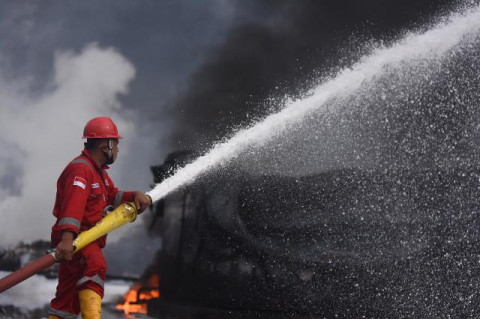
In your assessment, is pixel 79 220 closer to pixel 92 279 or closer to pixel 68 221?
pixel 68 221

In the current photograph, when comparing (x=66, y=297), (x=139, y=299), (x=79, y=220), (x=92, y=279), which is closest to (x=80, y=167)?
(x=79, y=220)

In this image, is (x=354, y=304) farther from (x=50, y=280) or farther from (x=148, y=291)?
(x=50, y=280)

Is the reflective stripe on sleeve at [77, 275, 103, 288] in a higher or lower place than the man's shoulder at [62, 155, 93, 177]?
lower

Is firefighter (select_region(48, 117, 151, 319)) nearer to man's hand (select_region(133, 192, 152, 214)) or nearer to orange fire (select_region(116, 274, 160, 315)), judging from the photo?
man's hand (select_region(133, 192, 152, 214))

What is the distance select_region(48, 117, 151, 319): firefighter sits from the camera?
12.4 ft

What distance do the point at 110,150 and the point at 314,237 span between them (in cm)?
948

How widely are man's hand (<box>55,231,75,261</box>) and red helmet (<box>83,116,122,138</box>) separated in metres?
0.86

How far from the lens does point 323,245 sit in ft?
40.6

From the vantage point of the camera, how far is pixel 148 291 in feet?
52.6

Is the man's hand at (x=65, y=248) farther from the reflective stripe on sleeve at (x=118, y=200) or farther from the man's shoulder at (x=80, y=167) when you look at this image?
the reflective stripe on sleeve at (x=118, y=200)

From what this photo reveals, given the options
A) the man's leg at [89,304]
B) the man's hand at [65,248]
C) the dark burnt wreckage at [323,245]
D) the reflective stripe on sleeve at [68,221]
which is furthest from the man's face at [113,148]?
the dark burnt wreckage at [323,245]

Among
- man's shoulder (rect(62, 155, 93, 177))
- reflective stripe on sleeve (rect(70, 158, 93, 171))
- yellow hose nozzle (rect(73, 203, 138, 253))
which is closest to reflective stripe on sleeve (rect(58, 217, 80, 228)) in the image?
yellow hose nozzle (rect(73, 203, 138, 253))

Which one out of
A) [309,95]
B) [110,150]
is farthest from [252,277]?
[110,150]

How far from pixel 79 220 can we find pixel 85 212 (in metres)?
0.28
